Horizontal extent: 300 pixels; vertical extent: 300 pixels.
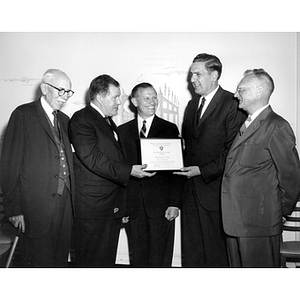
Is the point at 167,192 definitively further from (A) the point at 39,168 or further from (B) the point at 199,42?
(B) the point at 199,42

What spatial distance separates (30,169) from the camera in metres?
2.84

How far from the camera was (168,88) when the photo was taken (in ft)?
10.6

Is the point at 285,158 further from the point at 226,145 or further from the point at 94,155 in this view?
the point at 94,155

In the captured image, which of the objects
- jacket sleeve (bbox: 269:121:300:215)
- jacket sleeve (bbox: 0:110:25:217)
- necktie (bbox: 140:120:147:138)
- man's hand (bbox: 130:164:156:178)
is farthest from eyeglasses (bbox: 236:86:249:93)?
jacket sleeve (bbox: 0:110:25:217)

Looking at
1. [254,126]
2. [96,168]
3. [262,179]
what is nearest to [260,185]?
[262,179]

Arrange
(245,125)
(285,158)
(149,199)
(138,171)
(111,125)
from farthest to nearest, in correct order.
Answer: (149,199), (111,125), (138,171), (245,125), (285,158)

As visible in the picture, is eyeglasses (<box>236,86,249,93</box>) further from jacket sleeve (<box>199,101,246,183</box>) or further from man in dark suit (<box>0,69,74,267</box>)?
man in dark suit (<box>0,69,74,267</box>)

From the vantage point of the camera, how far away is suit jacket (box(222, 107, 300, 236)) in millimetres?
2615

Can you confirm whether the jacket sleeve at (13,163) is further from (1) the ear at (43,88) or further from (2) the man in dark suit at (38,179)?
(1) the ear at (43,88)

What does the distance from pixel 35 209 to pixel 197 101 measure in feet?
5.50

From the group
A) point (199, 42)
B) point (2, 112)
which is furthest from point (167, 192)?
point (2, 112)

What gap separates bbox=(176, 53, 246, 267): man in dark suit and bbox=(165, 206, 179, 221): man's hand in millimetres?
73

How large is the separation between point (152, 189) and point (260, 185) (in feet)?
3.12

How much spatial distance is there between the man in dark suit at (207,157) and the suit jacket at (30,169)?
112 cm
